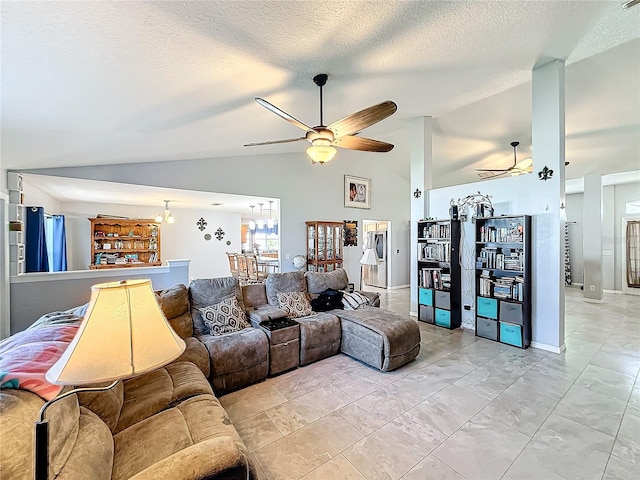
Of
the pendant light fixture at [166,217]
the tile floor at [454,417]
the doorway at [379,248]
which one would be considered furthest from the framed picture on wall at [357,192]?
the tile floor at [454,417]

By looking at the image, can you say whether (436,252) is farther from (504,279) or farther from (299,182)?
(299,182)

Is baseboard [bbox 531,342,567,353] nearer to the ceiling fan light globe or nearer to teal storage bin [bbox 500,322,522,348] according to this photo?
teal storage bin [bbox 500,322,522,348]

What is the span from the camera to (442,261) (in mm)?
4703

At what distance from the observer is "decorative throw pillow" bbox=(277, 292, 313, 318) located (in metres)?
3.63

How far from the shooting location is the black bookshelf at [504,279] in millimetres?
3705

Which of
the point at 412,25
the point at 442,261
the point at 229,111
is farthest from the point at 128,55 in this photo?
the point at 442,261

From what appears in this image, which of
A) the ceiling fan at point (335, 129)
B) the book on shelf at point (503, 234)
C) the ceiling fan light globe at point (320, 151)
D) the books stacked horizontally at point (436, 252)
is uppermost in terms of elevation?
the ceiling fan at point (335, 129)

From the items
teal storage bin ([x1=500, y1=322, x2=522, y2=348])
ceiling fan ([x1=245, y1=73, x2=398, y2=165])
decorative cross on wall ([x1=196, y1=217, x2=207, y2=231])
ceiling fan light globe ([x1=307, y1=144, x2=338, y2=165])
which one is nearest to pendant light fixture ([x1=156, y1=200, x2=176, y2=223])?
decorative cross on wall ([x1=196, y1=217, x2=207, y2=231])

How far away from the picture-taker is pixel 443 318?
4566mm

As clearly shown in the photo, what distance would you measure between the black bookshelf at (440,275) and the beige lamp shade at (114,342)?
4410 millimetres

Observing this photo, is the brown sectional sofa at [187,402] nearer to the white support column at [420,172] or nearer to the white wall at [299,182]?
the white support column at [420,172]

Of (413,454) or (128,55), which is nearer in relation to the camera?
(128,55)

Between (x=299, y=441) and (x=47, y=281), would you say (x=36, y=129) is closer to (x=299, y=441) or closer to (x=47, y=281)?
(x=47, y=281)

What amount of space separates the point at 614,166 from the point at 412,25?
22.9ft
